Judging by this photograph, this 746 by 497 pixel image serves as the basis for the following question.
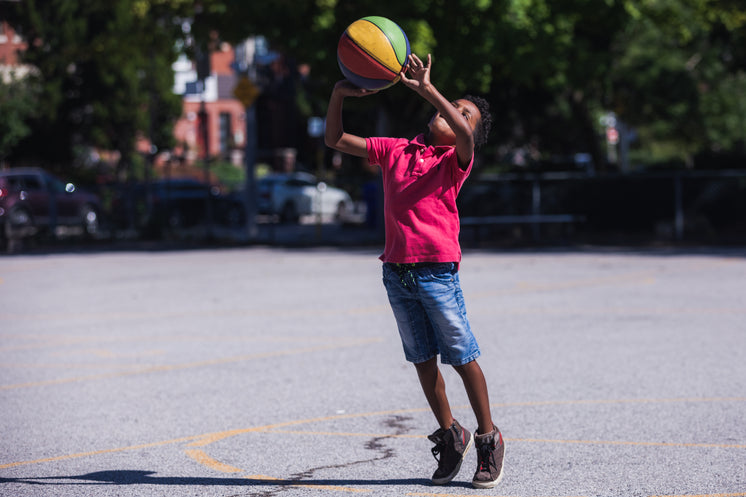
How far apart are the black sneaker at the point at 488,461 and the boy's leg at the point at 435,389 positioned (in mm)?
191

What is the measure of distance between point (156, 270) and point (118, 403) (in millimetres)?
10948

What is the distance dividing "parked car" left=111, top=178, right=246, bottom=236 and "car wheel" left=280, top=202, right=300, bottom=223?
651cm

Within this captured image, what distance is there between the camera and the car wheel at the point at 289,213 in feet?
117

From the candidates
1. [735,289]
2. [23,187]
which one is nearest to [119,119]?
[23,187]

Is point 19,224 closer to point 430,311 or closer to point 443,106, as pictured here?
point 430,311

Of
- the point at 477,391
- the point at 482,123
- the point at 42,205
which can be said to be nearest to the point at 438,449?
the point at 477,391

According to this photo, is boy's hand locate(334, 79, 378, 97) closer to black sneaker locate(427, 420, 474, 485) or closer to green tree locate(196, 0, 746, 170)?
black sneaker locate(427, 420, 474, 485)

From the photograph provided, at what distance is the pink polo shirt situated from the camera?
4.95m

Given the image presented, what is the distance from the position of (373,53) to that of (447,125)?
0.46m

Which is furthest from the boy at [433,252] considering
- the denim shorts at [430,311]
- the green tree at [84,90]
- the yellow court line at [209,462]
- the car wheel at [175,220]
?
the green tree at [84,90]

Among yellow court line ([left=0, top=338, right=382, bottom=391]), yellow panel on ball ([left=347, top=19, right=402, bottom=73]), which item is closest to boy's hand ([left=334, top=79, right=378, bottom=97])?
yellow panel on ball ([left=347, top=19, right=402, bottom=73])

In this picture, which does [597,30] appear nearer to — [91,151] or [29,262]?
[29,262]

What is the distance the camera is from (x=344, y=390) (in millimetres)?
7566

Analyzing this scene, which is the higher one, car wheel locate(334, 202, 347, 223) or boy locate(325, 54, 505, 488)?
boy locate(325, 54, 505, 488)
